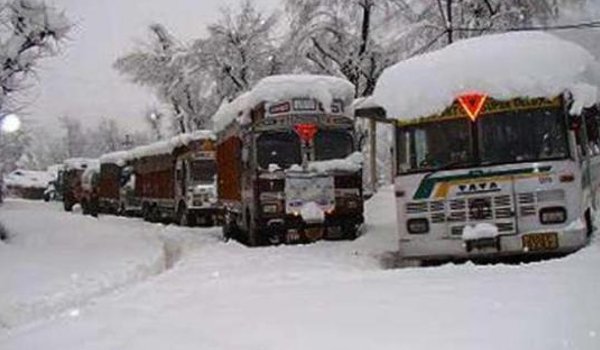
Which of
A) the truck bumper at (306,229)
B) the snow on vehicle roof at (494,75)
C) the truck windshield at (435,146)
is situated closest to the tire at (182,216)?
the truck bumper at (306,229)

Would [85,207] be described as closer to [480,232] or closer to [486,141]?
[486,141]

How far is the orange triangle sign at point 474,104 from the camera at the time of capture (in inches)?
515

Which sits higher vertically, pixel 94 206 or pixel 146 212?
pixel 94 206

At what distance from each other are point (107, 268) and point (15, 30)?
8388 millimetres

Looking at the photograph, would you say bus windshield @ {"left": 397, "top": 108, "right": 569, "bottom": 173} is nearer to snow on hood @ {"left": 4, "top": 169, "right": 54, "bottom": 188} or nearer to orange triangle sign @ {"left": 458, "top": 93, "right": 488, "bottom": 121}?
orange triangle sign @ {"left": 458, "top": 93, "right": 488, "bottom": 121}

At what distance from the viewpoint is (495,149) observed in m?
13.0

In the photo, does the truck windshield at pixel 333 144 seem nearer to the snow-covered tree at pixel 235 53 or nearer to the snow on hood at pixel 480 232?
the snow on hood at pixel 480 232

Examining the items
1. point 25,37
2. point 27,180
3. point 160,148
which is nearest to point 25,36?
point 25,37

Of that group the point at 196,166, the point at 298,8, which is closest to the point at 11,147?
the point at 298,8

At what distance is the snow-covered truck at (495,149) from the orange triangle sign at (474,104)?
16mm

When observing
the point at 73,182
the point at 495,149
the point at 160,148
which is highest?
the point at 160,148

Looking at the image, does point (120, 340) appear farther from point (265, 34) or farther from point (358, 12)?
point (265, 34)

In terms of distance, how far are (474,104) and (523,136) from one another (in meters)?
0.90

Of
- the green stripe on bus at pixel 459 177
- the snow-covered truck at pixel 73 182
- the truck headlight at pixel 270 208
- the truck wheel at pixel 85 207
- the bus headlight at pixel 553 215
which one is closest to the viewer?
the bus headlight at pixel 553 215
